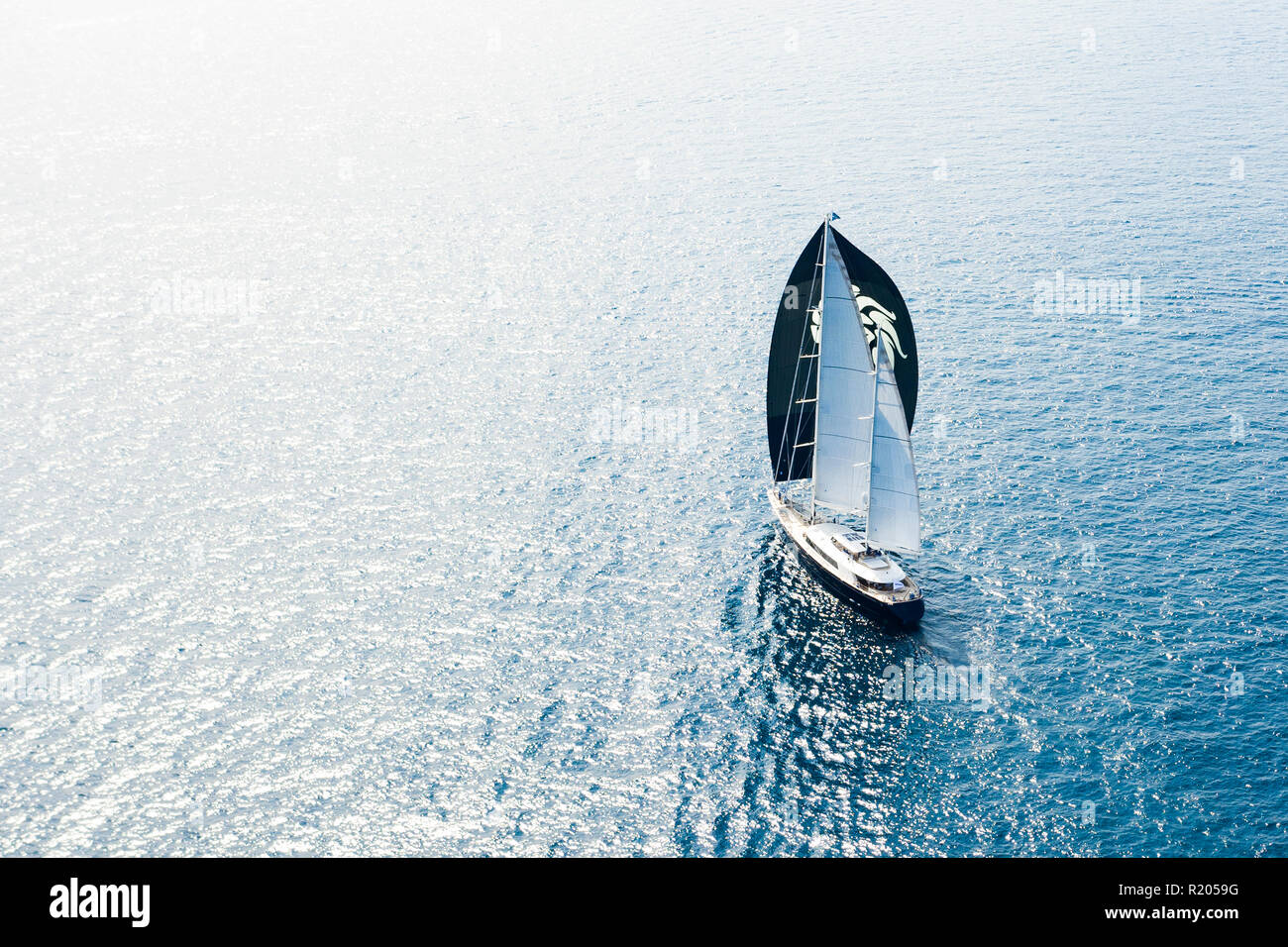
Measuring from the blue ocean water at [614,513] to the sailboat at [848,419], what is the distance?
336 centimetres

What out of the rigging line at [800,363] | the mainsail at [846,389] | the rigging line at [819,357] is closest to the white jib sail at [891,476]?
the mainsail at [846,389]

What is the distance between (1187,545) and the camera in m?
96.0

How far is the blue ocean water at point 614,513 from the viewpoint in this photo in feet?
246

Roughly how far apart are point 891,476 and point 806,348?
1293 cm

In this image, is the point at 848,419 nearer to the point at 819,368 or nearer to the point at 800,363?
the point at 819,368

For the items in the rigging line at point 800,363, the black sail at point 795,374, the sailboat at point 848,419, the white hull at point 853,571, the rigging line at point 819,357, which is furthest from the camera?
the black sail at point 795,374

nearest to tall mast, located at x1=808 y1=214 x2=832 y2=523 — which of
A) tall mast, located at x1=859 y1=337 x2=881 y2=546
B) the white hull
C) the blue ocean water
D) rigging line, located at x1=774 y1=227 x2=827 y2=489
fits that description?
rigging line, located at x1=774 y1=227 x2=827 y2=489

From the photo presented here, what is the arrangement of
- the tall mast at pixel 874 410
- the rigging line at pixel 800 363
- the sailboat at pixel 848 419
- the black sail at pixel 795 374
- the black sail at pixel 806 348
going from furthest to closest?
1. the black sail at pixel 795 374
2. the rigging line at pixel 800 363
3. the black sail at pixel 806 348
4. the tall mast at pixel 874 410
5. the sailboat at pixel 848 419

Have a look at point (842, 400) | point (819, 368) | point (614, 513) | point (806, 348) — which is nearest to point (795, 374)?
point (806, 348)

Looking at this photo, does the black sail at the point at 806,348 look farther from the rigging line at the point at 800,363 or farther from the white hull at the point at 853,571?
the white hull at the point at 853,571

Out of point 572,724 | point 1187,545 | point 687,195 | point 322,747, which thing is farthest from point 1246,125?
point 322,747

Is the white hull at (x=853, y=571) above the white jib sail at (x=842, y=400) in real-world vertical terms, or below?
below

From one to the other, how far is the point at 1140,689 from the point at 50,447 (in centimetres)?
9503
